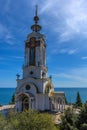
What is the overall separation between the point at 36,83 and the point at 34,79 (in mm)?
825

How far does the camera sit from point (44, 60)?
123ft

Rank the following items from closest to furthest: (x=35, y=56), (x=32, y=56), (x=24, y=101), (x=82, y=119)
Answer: (x=82, y=119)
(x=24, y=101)
(x=35, y=56)
(x=32, y=56)

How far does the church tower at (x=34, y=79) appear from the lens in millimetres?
33344

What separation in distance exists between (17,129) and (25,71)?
20420 mm

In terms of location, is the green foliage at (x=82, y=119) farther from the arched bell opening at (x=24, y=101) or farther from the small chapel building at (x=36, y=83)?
the arched bell opening at (x=24, y=101)

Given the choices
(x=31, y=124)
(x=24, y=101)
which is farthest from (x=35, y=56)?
(x=31, y=124)

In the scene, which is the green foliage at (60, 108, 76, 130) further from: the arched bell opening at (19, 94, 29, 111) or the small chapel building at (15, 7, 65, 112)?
the arched bell opening at (19, 94, 29, 111)

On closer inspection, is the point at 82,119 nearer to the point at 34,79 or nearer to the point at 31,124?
the point at 31,124

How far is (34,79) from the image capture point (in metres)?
34.4

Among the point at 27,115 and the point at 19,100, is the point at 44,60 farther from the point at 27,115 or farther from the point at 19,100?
the point at 27,115

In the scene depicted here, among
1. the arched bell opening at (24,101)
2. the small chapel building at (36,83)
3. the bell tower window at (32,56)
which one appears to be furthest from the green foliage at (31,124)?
the bell tower window at (32,56)

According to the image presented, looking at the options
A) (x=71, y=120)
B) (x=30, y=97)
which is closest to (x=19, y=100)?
(x=30, y=97)

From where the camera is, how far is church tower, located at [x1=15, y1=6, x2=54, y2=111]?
33.3 m

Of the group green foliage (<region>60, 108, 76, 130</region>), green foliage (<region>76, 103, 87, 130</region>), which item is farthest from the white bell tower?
green foliage (<region>76, 103, 87, 130</region>)
